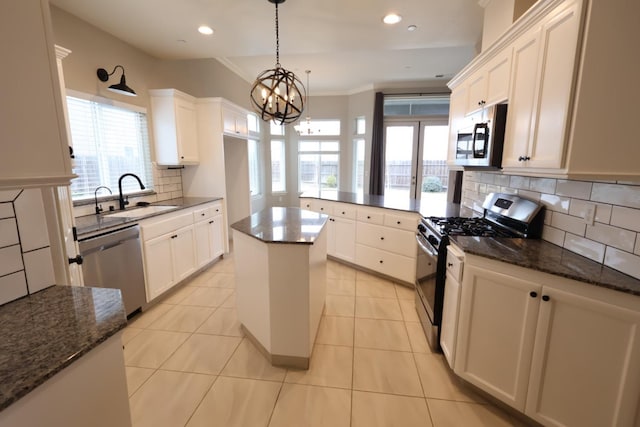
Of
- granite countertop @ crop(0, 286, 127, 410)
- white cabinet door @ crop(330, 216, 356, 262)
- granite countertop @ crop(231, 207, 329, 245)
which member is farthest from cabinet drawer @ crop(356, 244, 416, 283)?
granite countertop @ crop(0, 286, 127, 410)

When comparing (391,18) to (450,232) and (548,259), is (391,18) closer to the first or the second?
(450,232)

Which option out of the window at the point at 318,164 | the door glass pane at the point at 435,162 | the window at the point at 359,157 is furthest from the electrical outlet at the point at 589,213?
the window at the point at 318,164

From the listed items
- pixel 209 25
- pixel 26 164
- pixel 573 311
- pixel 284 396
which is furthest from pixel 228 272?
pixel 573 311

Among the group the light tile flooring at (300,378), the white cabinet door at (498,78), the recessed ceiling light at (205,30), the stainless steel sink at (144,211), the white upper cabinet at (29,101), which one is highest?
the recessed ceiling light at (205,30)

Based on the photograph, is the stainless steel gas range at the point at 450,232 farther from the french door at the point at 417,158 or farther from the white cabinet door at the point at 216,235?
the french door at the point at 417,158

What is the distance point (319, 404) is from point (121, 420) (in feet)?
3.75

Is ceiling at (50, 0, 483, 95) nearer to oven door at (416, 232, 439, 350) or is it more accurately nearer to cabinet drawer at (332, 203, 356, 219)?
cabinet drawer at (332, 203, 356, 219)

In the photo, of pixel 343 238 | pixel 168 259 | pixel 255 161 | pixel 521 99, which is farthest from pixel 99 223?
pixel 255 161

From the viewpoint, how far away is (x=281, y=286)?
201 centimetres

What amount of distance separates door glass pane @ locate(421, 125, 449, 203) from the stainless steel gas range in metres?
3.91

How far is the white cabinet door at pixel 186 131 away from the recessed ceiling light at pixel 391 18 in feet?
8.72

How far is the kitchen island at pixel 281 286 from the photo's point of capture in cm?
198

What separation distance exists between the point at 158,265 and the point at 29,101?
2436mm

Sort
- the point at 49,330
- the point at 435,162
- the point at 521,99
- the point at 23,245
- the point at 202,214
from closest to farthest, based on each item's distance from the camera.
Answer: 1. the point at 49,330
2. the point at 23,245
3. the point at 521,99
4. the point at 202,214
5. the point at 435,162
